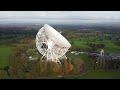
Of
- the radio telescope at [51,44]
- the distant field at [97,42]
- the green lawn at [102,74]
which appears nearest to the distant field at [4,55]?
the radio telescope at [51,44]

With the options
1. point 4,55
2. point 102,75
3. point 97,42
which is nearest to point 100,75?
point 102,75

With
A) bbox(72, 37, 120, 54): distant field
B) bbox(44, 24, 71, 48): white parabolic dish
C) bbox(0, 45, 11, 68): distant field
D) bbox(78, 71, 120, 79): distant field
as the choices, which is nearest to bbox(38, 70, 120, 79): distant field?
bbox(78, 71, 120, 79): distant field

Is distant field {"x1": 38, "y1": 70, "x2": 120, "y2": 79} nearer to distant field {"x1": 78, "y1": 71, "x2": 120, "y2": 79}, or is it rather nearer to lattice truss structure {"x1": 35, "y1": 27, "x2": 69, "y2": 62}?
distant field {"x1": 78, "y1": 71, "x2": 120, "y2": 79}

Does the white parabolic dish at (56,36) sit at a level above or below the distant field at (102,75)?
above

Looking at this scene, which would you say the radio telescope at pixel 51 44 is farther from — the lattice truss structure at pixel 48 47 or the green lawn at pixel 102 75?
the green lawn at pixel 102 75

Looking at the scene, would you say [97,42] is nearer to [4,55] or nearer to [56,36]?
[56,36]

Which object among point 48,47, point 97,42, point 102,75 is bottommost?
point 102,75

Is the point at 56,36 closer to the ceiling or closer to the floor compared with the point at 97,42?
closer to the ceiling
